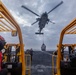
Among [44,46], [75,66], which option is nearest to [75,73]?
[75,66]

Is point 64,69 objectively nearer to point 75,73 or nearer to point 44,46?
point 75,73

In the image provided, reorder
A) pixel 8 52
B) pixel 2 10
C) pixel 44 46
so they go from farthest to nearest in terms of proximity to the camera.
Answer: pixel 44 46
pixel 8 52
pixel 2 10

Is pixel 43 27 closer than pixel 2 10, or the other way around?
pixel 2 10

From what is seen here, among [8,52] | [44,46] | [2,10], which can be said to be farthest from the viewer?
[44,46]

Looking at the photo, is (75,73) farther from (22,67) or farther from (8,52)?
(8,52)

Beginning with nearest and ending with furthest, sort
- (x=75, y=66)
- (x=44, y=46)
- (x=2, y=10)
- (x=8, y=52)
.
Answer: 1. (x=2, y=10)
2. (x=75, y=66)
3. (x=8, y=52)
4. (x=44, y=46)

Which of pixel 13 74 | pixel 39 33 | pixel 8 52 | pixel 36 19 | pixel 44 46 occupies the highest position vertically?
pixel 36 19

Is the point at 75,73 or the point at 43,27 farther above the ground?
the point at 43,27

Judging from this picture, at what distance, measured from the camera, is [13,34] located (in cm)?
641

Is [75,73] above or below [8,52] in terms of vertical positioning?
below

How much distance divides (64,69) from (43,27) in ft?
203

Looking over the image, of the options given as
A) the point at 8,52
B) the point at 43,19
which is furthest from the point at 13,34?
the point at 43,19

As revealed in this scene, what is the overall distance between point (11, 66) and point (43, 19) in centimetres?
5418

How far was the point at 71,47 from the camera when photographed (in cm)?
1053
